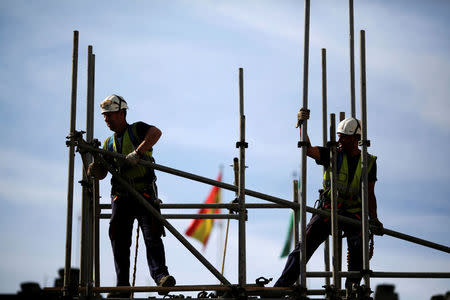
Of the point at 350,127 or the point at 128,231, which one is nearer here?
the point at 128,231

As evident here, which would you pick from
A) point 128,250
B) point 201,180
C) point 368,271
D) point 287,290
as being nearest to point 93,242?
point 128,250

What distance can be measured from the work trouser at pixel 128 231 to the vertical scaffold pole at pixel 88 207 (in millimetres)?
355

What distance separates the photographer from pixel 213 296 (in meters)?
13.8

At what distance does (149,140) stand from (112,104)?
98cm

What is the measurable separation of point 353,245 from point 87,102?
14.9ft

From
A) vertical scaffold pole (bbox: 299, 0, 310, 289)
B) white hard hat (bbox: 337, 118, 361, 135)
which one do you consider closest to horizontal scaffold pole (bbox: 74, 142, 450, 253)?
vertical scaffold pole (bbox: 299, 0, 310, 289)

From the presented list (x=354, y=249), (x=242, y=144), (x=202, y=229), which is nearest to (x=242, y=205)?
(x=242, y=144)

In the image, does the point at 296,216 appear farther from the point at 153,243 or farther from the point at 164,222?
the point at 164,222

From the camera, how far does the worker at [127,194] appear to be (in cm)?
1455

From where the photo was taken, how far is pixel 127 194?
14711 millimetres

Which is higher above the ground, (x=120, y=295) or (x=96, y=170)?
(x=96, y=170)

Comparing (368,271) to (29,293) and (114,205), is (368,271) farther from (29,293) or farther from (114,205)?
(29,293)

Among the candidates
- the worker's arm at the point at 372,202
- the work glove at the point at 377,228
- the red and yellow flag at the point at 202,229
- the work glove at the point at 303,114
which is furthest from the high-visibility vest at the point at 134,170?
the red and yellow flag at the point at 202,229

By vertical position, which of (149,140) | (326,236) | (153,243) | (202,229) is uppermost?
(202,229)
